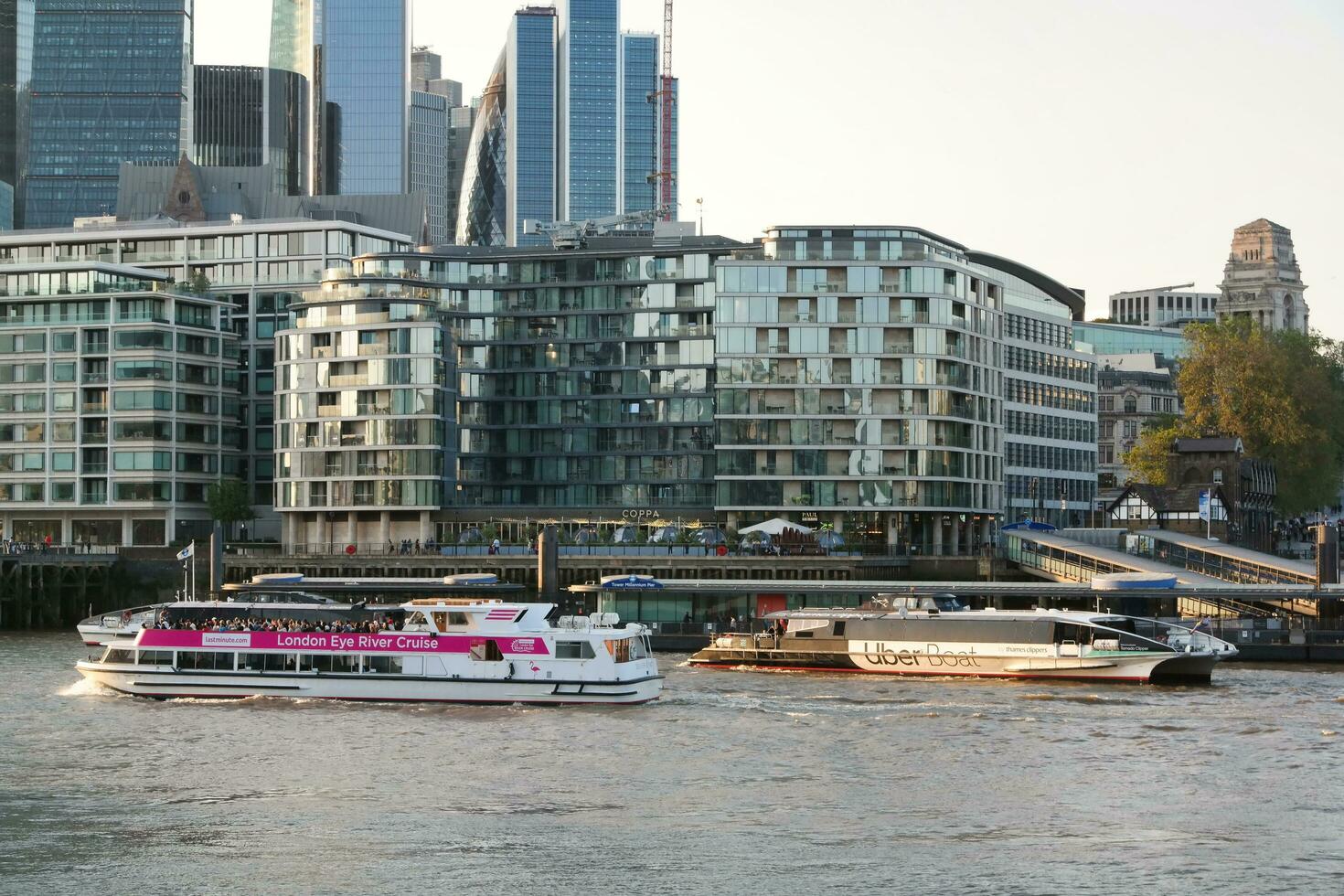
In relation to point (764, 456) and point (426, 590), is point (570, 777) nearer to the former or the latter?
point (426, 590)

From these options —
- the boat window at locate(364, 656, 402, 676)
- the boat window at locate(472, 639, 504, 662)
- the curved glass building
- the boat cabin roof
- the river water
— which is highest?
the curved glass building

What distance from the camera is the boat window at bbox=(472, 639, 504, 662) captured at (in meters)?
86.9

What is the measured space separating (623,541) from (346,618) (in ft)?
166

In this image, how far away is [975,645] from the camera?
9838 centimetres

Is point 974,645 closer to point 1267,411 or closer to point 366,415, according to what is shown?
point 366,415

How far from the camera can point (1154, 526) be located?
153125mm

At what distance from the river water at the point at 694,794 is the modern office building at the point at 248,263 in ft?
299

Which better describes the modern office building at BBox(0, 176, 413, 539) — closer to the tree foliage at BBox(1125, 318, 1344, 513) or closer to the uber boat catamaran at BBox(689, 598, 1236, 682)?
the tree foliage at BBox(1125, 318, 1344, 513)

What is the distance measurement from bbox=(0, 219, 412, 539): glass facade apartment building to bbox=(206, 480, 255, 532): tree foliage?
31.6 ft

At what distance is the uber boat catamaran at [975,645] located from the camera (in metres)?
94.6

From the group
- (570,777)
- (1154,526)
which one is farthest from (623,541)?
(570,777)

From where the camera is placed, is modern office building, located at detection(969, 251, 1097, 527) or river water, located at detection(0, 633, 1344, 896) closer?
river water, located at detection(0, 633, 1344, 896)

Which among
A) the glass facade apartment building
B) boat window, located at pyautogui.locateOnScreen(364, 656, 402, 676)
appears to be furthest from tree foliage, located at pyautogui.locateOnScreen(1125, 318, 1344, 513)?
boat window, located at pyautogui.locateOnScreen(364, 656, 402, 676)

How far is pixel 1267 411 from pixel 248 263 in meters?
92.2
